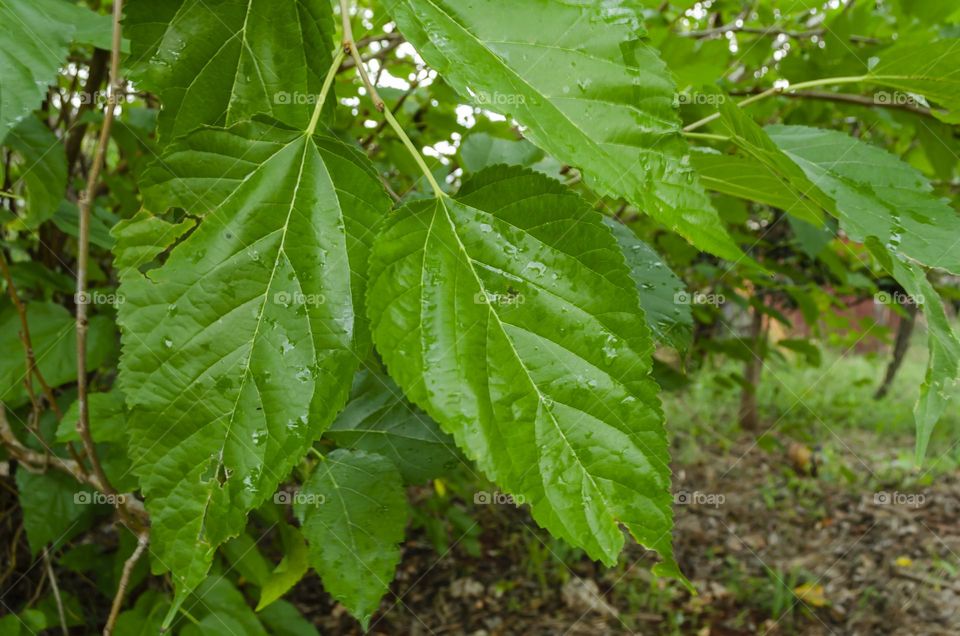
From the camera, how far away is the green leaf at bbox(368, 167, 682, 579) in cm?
46

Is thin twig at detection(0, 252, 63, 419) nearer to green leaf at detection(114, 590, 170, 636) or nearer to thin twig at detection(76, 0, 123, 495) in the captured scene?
thin twig at detection(76, 0, 123, 495)

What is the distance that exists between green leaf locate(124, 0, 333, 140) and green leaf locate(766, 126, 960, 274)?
47 cm

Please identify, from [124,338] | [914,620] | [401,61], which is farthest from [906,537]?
[124,338]

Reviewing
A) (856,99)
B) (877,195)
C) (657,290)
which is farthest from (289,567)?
(856,99)

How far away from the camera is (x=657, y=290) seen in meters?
0.78

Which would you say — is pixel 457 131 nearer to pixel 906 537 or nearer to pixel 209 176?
pixel 209 176

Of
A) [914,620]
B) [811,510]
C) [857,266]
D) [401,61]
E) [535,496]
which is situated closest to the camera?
[535,496]

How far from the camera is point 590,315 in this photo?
51 cm

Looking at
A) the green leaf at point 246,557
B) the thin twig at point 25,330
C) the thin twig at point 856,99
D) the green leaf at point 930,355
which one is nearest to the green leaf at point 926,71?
the green leaf at point 930,355

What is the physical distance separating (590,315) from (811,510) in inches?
142

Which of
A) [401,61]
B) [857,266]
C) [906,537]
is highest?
[401,61]

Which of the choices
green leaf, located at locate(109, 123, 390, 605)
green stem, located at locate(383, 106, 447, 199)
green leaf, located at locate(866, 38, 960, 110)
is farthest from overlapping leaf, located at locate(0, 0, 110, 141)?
green leaf, located at locate(866, 38, 960, 110)

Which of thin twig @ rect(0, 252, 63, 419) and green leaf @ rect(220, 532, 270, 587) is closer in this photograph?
thin twig @ rect(0, 252, 63, 419)

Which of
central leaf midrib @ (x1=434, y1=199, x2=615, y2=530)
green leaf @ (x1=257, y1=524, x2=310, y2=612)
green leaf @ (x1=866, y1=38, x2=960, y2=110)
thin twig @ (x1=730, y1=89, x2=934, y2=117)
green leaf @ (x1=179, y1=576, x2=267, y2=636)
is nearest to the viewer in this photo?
central leaf midrib @ (x1=434, y1=199, x2=615, y2=530)
